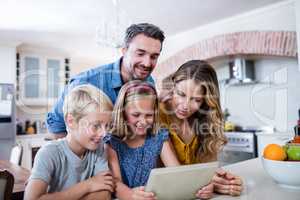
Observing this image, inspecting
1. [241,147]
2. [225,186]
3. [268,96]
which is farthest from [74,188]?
[268,96]

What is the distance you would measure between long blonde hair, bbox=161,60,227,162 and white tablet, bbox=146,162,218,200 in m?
0.09

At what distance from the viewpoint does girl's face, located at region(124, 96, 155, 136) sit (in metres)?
0.59

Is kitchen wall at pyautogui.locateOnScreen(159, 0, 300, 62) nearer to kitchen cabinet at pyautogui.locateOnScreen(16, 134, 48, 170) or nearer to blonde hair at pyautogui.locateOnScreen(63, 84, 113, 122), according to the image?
blonde hair at pyautogui.locateOnScreen(63, 84, 113, 122)

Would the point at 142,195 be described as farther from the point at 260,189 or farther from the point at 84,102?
the point at 260,189

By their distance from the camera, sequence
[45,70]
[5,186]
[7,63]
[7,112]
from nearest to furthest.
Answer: [5,186], [7,112], [7,63], [45,70]

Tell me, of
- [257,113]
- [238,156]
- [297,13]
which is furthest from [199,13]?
[238,156]

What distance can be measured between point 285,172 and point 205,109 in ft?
1.11

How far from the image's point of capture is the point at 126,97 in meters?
0.59

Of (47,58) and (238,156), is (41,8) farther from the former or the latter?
(238,156)

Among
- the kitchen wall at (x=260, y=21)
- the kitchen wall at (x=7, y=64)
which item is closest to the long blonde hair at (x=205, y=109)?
the kitchen wall at (x=260, y=21)

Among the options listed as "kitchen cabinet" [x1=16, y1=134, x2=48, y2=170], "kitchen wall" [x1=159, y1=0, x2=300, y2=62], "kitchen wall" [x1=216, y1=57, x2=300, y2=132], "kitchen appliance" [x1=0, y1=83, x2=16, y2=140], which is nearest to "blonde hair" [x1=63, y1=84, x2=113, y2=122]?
"kitchen wall" [x1=159, y1=0, x2=300, y2=62]

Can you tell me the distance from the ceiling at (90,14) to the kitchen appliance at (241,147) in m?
1.22

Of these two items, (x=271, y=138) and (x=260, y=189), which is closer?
(x=260, y=189)

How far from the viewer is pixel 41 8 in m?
2.36
